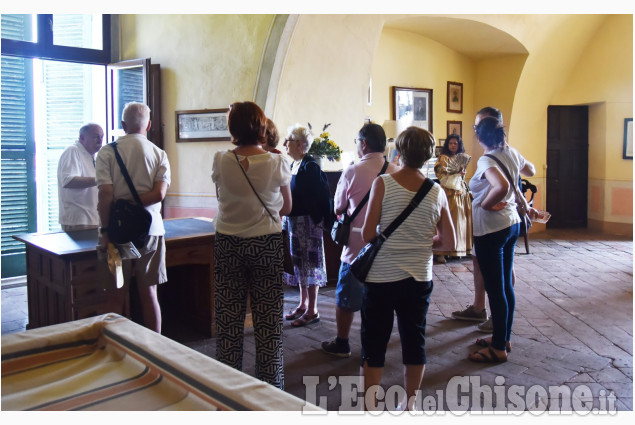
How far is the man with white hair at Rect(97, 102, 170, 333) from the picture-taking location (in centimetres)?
307

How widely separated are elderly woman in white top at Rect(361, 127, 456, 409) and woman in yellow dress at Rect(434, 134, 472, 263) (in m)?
4.36

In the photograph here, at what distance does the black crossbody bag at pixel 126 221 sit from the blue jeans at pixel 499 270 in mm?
1947

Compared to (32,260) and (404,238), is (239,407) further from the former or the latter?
(32,260)

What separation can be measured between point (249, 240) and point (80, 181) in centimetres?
228

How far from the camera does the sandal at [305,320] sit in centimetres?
437

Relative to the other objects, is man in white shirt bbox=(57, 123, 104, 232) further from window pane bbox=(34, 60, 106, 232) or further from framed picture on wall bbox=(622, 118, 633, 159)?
framed picture on wall bbox=(622, 118, 633, 159)

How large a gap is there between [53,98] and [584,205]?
356 inches

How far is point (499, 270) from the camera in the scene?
135 inches

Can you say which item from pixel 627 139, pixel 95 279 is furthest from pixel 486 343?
pixel 627 139

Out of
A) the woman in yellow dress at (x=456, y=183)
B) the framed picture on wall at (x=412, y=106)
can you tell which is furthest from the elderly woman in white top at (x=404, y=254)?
the framed picture on wall at (x=412, y=106)

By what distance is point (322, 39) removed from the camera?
242 inches

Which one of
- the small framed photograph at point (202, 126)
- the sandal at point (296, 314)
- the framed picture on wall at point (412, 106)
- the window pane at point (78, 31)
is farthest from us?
the framed picture on wall at point (412, 106)

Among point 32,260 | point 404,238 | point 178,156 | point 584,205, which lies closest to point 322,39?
point 178,156

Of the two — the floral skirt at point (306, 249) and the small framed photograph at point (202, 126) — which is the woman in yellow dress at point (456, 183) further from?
the floral skirt at point (306, 249)
